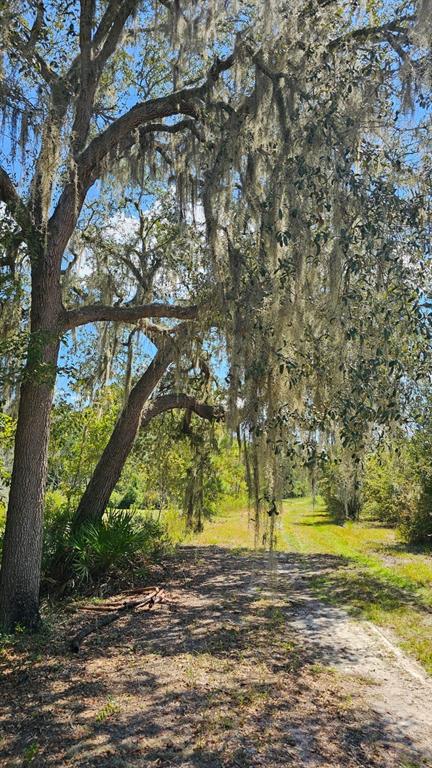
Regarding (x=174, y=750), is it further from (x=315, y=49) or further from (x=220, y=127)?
(x=315, y=49)

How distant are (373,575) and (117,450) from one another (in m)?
4.66

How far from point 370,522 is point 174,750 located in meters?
19.7

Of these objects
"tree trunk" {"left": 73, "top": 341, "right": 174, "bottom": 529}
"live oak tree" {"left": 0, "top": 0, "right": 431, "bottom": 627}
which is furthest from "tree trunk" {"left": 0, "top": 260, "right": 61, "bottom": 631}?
"tree trunk" {"left": 73, "top": 341, "right": 174, "bottom": 529}

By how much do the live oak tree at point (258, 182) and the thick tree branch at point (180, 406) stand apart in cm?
310

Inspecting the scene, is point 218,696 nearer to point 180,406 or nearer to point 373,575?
point 373,575

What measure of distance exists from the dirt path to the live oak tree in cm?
132

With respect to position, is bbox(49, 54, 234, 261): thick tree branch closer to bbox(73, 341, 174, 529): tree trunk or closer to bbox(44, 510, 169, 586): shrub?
bbox(73, 341, 174, 529): tree trunk

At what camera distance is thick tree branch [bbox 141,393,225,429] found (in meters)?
9.83

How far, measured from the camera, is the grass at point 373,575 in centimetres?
634

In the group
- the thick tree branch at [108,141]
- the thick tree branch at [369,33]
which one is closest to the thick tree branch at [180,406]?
the thick tree branch at [108,141]

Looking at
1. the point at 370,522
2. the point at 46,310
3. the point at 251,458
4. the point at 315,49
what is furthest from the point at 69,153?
the point at 370,522

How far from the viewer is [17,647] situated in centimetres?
543

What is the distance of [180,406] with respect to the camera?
402 inches

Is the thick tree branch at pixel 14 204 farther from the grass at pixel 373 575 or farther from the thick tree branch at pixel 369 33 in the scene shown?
the grass at pixel 373 575
